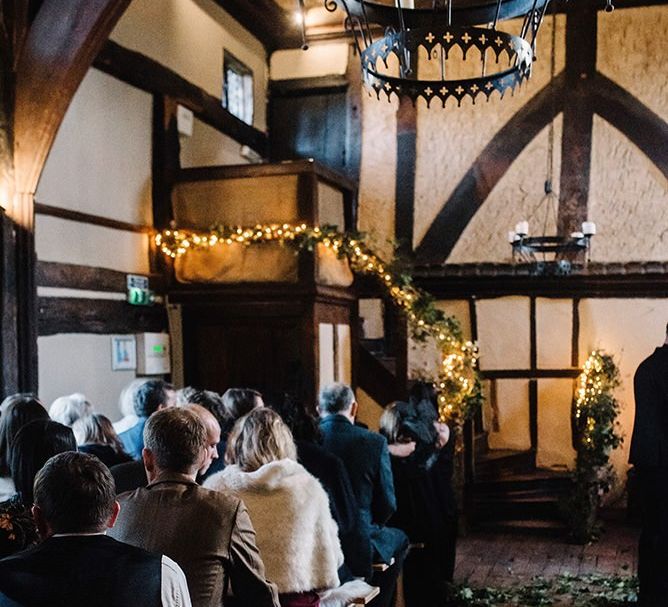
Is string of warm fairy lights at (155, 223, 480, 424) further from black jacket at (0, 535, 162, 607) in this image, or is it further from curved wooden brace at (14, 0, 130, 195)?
black jacket at (0, 535, 162, 607)

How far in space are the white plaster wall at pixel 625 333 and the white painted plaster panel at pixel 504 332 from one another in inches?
24.9

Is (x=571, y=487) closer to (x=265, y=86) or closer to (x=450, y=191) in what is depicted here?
(x=450, y=191)

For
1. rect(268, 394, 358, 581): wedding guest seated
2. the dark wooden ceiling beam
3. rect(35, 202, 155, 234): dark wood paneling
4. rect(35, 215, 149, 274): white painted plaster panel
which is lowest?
rect(268, 394, 358, 581): wedding guest seated

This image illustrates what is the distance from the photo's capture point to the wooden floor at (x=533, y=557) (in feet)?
21.9

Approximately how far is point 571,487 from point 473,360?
1.61m

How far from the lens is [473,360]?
8.33m

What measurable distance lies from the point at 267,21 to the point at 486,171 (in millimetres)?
2987

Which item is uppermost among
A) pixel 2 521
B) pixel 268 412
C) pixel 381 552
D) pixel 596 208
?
pixel 596 208

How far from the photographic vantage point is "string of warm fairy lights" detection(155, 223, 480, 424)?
7469 millimetres

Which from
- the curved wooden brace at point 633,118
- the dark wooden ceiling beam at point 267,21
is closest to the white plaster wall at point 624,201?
the curved wooden brace at point 633,118

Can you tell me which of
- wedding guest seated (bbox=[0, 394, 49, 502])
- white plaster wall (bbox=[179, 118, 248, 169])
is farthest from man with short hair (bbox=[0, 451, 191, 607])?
white plaster wall (bbox=[179, 118, 248, 169])

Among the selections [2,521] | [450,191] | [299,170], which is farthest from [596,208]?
[2,521]

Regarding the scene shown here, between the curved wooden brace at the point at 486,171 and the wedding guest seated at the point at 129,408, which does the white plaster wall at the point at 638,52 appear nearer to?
the curved wooden brace at the point at 486,171

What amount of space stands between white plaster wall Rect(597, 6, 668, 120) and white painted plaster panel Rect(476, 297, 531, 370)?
2.50 metres
